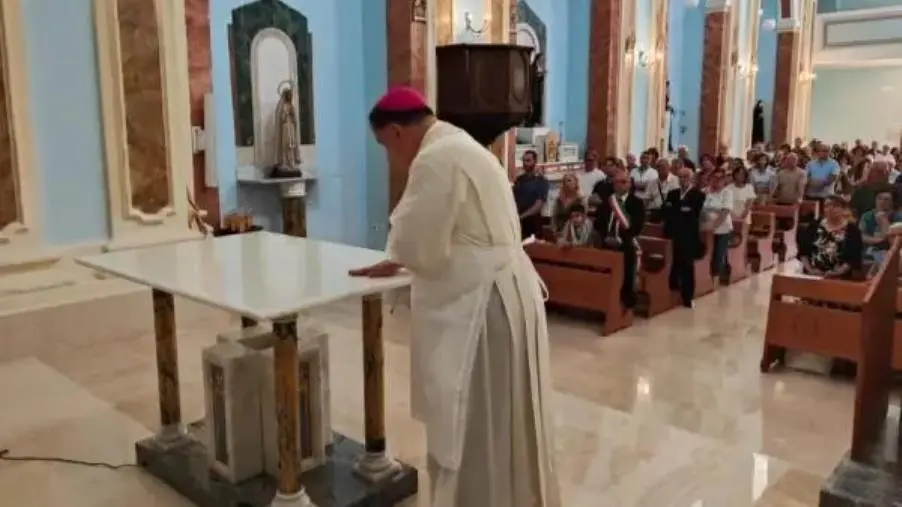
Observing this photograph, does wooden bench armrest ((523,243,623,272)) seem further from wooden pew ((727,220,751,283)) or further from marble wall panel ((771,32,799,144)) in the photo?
marble wall panel ((771,32,799,144))

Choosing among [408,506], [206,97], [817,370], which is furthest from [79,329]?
[817,370]

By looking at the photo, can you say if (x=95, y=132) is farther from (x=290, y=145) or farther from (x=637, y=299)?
(x=637, y=299)

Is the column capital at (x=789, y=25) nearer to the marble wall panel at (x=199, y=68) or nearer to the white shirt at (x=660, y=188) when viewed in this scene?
the white shirt at (x=660, y=188)

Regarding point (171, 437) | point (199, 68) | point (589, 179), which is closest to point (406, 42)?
point (199, 68)

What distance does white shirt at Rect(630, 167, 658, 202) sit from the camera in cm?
924

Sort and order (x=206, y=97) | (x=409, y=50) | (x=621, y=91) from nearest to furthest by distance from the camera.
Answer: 1. (x=206, y=97)
2. (x=409, y=50)
3. (x=621, y=91)

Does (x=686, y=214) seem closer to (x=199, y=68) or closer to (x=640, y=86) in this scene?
(x=199, y=68)

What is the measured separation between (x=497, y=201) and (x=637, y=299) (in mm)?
4531

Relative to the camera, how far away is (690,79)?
15.4 metres

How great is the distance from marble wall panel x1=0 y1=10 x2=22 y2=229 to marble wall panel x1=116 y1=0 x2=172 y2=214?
0.78m

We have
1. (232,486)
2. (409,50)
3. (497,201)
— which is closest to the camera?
(497,201)

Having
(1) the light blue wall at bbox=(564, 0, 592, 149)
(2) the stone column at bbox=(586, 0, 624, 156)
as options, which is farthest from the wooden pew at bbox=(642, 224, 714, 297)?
(1) the light blue wall at bbox=(564, 0, 592, 149)

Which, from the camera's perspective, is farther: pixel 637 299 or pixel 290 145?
pixel 290 145

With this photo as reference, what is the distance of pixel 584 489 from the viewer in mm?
3783
